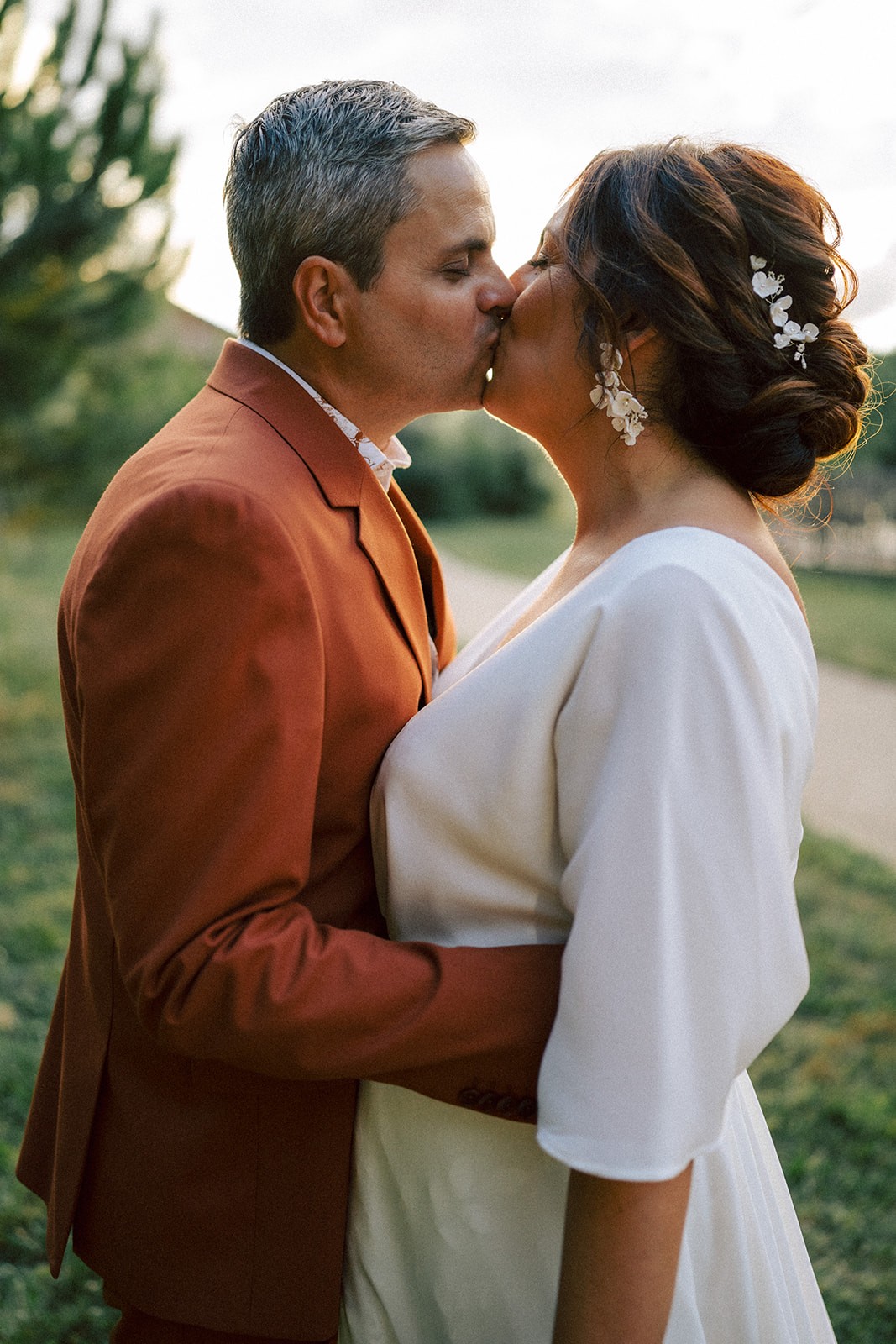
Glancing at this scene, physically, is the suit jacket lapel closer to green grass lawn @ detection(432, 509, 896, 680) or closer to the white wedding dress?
the white wedding dress

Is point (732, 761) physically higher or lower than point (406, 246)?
lower

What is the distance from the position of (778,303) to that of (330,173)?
72 centimetres

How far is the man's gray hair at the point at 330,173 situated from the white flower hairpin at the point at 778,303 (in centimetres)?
57

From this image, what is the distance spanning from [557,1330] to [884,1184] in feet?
7.60

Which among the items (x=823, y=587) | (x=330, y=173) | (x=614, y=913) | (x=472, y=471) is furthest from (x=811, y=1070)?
(x=472, y=471)

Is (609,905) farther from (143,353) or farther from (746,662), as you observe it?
(143,353)

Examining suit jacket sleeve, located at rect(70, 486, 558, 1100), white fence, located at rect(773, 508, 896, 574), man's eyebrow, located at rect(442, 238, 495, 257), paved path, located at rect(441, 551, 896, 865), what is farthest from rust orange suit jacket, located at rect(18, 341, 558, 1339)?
white fence, located at rect(773, 508, 896, 574)

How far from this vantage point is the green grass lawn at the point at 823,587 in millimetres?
10867

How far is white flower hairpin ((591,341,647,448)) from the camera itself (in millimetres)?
1739

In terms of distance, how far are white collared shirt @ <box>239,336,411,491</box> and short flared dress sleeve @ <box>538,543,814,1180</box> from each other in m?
0.72

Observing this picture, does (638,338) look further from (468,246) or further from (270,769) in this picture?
(270,769)

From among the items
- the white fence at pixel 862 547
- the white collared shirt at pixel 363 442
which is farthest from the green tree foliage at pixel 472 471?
the white collared shirt at pixel 363 442

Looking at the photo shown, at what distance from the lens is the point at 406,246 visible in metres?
1.82

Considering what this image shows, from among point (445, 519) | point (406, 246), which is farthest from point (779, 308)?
point (445, 519)
